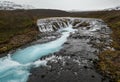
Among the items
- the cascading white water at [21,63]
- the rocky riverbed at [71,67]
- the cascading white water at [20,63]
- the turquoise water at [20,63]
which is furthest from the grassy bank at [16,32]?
the rocky riverbed at [71,67]

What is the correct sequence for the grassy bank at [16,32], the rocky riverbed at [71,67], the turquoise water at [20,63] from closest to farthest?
the rocky riverbed at [71,67], the turquoise water at [20,63], the grassy bank at [16,32]

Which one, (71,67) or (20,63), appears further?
(20,63)

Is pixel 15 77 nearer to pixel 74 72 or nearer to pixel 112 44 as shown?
pixel 74 72

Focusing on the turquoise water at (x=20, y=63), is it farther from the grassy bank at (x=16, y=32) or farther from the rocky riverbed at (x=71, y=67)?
the grassy bank at (x=16, y=32)

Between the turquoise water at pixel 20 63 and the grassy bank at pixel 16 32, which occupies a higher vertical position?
the turquoise water at pixel 20 63

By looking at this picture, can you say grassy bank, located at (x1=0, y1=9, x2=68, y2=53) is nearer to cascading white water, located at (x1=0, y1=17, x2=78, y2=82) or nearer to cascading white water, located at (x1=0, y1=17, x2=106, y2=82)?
cascading white water, located at (x1=0, y1=17, x2=106, y2=82)

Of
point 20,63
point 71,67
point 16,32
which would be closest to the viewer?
point 71,67

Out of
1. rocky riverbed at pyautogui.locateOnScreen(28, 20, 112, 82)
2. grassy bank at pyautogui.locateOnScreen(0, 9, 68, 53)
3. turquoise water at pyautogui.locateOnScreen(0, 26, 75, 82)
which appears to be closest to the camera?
rocky riverbed at pyautogui.locateOnScreen(28, 20, 112, 82)

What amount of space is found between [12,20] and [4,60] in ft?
232

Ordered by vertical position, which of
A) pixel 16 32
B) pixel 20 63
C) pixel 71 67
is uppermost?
pixel 71 67

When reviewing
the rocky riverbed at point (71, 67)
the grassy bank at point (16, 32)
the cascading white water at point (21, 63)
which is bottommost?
the grassy bank at point (16, 32)

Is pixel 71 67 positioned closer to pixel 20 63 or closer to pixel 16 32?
pixel 20 63

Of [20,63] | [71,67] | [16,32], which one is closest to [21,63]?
[20,63]

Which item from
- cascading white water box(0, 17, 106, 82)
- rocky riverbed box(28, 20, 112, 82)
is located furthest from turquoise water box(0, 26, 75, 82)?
rocky riverbed box(28, 20, 112, 82)
